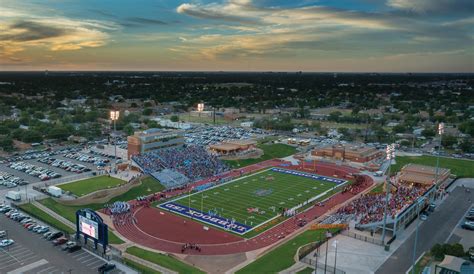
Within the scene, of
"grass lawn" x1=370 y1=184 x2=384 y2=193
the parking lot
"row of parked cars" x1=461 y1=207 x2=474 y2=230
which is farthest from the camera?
"grass lawn" x1=370 y1=184 x2=384 y2=193

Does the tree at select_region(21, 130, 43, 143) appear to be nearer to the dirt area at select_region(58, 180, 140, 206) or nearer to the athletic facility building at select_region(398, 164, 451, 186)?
the dirt area at select_region(58, 180, 140, 206)

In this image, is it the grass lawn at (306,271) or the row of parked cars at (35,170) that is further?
the row of parked cars at (35,170)

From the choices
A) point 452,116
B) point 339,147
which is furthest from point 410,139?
point 452,116

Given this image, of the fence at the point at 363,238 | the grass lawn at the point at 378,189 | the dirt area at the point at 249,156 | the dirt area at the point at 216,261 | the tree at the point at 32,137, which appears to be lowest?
the dirt area at the point at 216,261

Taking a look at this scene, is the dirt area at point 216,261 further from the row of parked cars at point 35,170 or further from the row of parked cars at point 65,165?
the row of parked cars at point 65,165

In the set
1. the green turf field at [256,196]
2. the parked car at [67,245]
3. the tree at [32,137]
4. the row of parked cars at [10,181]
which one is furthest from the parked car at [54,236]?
the tree at [32,137]

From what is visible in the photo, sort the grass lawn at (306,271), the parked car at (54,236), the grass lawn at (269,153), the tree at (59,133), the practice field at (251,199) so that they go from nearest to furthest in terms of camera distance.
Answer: the grass lawn at (306,271) → the parked car at (54,236) → the practice field at (251,199) → the grass lawn at (269,153) → the tree at (59,133)

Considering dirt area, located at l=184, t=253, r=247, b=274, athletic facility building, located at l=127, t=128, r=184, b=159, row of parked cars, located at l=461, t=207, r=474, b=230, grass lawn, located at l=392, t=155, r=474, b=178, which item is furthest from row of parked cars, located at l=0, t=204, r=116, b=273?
grass lawn, located at l=392, t=155, r=474, b=178

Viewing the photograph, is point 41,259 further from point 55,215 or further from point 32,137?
point 32,137

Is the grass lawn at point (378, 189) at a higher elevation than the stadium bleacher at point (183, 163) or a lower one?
lower
